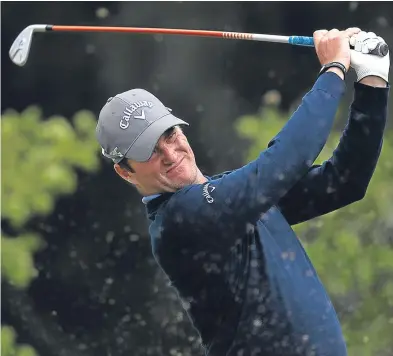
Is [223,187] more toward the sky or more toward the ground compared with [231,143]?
more toward the sky

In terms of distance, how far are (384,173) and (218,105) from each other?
1.12 m

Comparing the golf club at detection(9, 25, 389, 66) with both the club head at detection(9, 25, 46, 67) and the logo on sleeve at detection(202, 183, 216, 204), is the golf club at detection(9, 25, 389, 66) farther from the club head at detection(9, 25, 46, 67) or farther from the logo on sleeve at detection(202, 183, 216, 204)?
the logo on sleeve at detection(202, 183, 216, 204)

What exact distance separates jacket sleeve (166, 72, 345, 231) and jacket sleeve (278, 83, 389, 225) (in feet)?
0.74

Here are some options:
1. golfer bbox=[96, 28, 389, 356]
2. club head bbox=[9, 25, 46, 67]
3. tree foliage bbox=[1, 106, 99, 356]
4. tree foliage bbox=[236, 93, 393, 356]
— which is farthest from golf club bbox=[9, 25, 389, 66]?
tree foliage bbox=[236, 93, 393, 356]

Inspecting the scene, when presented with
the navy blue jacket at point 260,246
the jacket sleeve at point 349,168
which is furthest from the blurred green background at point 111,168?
the navy blue jacket at point 260,246

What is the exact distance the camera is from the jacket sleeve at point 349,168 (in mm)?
2574

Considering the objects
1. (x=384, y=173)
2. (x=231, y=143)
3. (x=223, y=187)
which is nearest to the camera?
(x=223, y=187)

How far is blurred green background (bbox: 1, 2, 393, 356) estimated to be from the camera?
216 inches

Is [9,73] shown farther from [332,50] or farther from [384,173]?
[332,50]

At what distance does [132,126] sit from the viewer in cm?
248

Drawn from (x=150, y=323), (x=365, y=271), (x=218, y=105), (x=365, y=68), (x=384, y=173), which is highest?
(x=365, y=68)

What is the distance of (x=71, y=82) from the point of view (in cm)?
586

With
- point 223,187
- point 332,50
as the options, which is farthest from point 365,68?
point 223,187

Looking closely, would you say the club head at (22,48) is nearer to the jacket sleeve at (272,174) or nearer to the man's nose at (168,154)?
the man's nose at (168,154)
